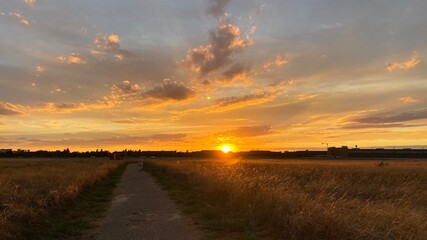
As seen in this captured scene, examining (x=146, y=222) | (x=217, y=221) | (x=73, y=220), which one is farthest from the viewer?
(x=73, y=220)

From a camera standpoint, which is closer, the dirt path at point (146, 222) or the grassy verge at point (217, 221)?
the grassy verge at point (217, 221)

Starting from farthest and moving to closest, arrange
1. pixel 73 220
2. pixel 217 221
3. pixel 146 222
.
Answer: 1. pixel 73 220
2. pixel 146 222
3. pixel 217 221

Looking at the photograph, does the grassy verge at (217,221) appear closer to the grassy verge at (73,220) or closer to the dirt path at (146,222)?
the dirt path at (146,222)

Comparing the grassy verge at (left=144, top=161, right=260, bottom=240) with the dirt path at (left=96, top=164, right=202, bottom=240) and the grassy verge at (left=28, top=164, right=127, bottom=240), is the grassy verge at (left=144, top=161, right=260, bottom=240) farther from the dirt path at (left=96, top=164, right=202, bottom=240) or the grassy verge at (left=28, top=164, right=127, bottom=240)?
the grassy verge at (left=28, top=164, right=127, bottom=240)

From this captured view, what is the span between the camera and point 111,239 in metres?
11.0

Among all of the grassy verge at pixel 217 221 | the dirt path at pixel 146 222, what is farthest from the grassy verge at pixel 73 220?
the grassy verge at pixel 217 221

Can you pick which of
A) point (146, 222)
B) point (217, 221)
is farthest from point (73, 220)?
point (217, 221)

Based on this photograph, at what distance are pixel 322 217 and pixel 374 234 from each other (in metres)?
1.33

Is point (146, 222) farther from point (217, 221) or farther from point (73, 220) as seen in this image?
point (73, 220)

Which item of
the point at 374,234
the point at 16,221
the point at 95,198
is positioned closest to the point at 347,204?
the point at 374,234

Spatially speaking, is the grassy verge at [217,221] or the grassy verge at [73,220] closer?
the grassy verge at [217,221]

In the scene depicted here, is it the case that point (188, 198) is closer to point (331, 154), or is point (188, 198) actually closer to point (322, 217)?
point (322, 217)

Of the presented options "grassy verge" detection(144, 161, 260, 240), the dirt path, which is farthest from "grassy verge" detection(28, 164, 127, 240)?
"grassy verge" detection(144, 161, 260, 240)

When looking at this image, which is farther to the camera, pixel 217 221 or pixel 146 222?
pixel 146 222
